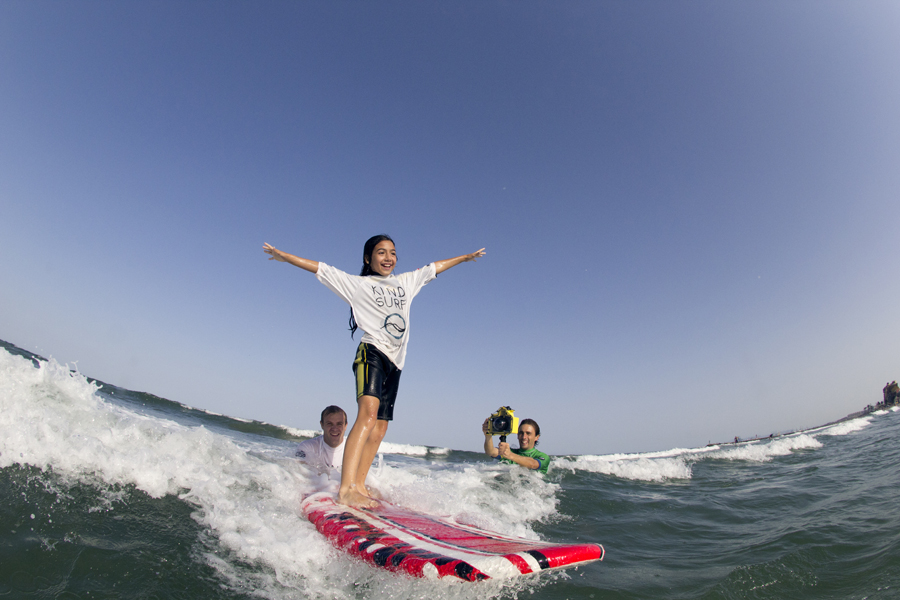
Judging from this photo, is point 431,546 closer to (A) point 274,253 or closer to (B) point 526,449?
(A) point 274,253

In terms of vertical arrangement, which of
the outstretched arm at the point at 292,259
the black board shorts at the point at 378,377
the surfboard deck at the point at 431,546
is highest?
the outstretched arm at the point at 292,259

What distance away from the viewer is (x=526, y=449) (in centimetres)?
709

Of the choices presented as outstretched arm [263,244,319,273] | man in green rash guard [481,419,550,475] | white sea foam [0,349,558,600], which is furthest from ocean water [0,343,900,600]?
outstretched arm [263,244,319,273]

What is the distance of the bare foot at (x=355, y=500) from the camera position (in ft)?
10.7

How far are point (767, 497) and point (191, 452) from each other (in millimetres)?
7587

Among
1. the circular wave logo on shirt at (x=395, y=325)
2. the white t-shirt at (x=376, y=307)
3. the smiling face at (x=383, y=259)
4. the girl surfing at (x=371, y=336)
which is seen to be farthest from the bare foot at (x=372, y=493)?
the smiling face at (x=383, y=259)

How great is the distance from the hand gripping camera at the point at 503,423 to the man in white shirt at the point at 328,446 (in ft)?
7.95

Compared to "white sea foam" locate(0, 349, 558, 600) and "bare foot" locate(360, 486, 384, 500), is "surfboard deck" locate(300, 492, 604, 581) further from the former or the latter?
"bare foot" locate(360, 486, 384, 500)

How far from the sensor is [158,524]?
265 centimetres

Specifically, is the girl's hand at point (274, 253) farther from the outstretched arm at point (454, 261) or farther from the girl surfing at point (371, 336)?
the outstretched arm at point (454, 261)

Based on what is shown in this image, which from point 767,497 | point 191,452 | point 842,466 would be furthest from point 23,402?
point 842,466

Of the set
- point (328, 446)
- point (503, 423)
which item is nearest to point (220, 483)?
point (328, 446)

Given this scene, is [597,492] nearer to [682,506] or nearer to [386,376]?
[682,506]

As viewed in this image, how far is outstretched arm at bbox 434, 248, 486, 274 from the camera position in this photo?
4.57m
